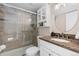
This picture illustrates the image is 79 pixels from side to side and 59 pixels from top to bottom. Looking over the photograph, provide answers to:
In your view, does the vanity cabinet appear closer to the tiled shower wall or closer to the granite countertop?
the granite countertop

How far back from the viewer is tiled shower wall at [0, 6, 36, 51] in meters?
1.38

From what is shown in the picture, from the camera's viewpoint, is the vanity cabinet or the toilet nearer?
the vanity cabinet

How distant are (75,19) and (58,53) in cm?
58

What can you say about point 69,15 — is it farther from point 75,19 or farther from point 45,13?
point 45,13

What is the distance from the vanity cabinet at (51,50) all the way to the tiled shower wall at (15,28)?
18 centimetres

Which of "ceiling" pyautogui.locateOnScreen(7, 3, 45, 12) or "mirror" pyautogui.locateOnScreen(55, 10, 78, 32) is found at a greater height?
"ceiling" pyautogui.locateOnScreen(7, 3, 45, 12)

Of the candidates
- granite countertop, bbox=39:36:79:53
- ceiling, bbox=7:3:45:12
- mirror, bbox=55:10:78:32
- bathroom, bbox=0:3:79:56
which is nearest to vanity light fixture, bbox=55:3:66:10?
bathroom, bbox=0:3:79:56

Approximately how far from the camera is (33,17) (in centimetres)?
144

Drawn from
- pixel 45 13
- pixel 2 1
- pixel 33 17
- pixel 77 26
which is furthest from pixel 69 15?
pixel 2 1

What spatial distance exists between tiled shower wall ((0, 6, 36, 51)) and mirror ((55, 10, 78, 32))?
1.38 feet

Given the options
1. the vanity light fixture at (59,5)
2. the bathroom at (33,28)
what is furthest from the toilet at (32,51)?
the vanity light fixture at (59,5)

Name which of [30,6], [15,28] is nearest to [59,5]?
[30,6]

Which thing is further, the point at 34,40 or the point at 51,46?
the point at 34,40

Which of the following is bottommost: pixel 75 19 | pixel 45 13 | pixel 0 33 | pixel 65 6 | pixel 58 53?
pixel 58 53
